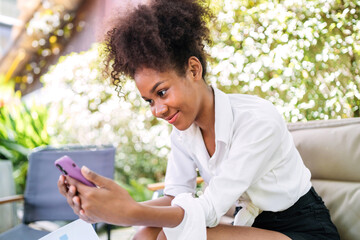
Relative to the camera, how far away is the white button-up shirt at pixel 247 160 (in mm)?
1173

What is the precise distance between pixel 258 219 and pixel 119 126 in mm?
3035

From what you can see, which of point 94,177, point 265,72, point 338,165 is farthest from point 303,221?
point 265,72

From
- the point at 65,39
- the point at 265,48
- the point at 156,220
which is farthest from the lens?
the point at 65,39

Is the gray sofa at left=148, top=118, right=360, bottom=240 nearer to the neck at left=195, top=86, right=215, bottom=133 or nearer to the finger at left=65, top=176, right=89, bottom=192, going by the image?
the neck at left=195, top=86, right=215, bottom=133

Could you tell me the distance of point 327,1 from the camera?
2.19m

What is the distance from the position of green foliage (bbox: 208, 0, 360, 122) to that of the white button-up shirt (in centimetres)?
100

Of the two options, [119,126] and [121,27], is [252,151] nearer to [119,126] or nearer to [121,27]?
[121,27]

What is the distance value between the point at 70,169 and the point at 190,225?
17.2 inches

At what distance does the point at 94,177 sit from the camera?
0.93 m

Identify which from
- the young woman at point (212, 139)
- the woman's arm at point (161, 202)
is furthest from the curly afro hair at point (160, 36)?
the woman's arm at point (161, 202)

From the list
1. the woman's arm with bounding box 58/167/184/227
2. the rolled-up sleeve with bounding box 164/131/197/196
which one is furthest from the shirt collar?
the woman's arm with bounding box 58/167/184/227

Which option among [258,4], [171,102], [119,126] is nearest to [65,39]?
[119,126]

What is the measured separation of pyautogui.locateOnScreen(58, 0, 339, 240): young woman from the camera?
1.17m

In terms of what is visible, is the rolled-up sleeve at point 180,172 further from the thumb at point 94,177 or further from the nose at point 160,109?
the thumb at point 94,177
